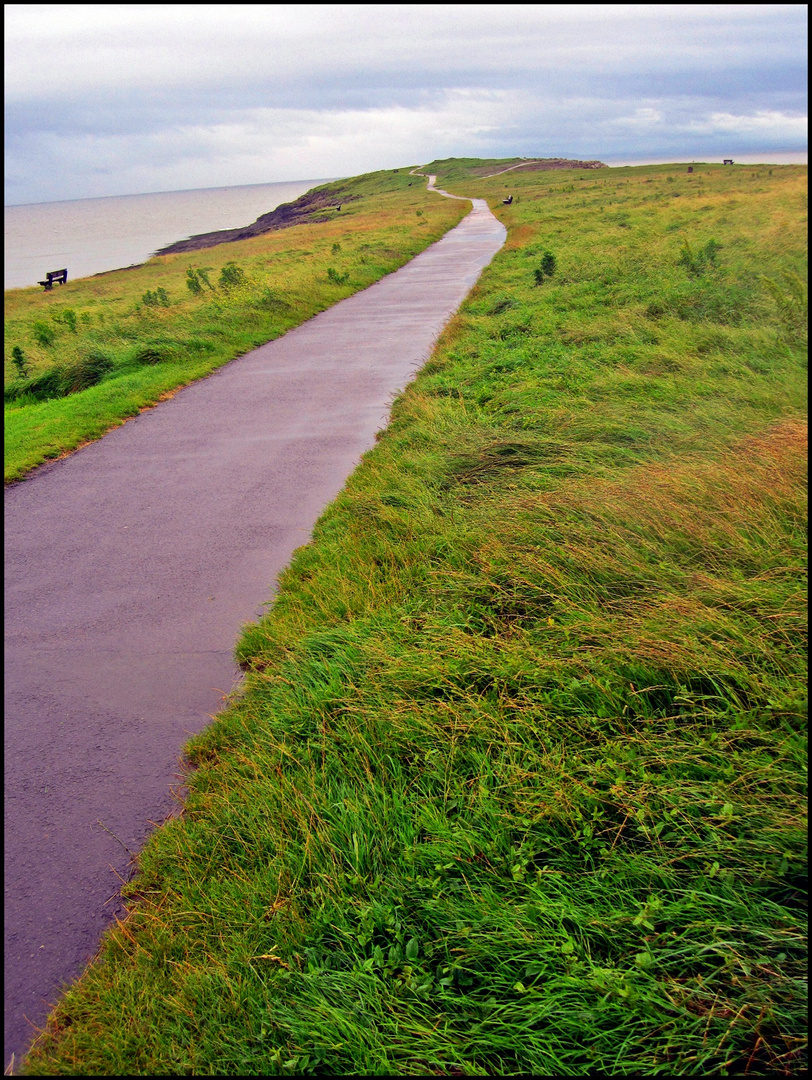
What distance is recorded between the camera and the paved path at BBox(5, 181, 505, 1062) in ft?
10.5

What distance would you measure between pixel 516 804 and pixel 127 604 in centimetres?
387

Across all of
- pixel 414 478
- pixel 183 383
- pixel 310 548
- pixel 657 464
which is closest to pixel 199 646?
pixel 310 548

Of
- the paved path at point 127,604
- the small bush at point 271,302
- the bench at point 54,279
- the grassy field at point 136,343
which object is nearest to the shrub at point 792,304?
the paved path at point 127,604

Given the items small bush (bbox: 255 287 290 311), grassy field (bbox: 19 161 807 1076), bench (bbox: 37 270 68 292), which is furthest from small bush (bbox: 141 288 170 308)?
bench (bbox: 37 270 68 292)

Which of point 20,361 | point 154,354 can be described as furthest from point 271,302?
point 20,361

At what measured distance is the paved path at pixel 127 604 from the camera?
10.5 ft

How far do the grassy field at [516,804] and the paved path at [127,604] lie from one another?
0.27m

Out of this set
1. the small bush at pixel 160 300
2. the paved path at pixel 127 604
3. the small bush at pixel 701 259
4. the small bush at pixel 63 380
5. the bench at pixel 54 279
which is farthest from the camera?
the bench at pixel 54 279

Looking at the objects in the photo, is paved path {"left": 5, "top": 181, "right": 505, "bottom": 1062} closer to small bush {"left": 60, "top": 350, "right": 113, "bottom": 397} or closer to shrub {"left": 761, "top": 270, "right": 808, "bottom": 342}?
small bush {"left": 60, "top": 350, "right": 113, "bottom": 397}

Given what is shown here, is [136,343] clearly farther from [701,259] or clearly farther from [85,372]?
[701,259]

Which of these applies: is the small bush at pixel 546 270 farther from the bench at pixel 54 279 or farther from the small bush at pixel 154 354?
the bench at pixel 54 279

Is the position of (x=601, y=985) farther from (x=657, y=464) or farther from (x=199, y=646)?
(x=657, y=464)

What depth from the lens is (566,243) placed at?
83.8ft

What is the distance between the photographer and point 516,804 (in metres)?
2.82
